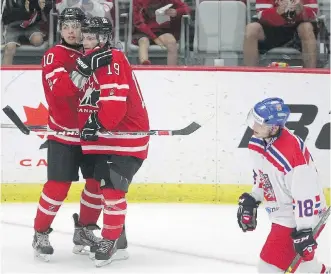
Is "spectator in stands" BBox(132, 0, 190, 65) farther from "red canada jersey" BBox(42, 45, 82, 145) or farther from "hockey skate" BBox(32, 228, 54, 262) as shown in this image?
"hockey skate" BBox(32, 228, 54, 262)

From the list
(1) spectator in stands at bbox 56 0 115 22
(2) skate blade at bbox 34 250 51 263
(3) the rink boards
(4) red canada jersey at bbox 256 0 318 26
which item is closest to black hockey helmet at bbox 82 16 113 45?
(2) skate blade at bbox 34 250 51 263

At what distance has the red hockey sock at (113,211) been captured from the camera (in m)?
4.20

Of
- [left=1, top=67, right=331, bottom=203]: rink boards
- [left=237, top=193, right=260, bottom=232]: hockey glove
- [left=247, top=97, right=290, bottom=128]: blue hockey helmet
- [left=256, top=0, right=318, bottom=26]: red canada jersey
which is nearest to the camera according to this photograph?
[left=247, top=97, right=290, bottom=128]: blue hockey helmet

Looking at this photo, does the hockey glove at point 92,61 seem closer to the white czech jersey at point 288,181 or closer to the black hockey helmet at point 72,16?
the black hockey helmet at point 72,16

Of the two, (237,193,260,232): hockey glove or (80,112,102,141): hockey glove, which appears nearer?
(237,193,260,232): hockey glove

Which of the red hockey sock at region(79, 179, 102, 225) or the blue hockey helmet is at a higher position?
the blue hockey helmet

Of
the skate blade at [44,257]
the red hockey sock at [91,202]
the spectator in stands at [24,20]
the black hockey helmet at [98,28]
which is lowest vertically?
the skate blade at [44,257]

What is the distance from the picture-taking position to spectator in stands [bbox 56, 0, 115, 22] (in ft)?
19.9

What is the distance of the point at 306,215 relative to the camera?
324cm

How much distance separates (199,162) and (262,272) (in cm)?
243

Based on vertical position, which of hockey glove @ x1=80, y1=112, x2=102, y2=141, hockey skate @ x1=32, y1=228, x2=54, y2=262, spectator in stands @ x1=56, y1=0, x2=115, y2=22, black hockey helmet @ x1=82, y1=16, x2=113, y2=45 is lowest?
hockey skate @ x1=32, y1=228, x2=54, y2=262

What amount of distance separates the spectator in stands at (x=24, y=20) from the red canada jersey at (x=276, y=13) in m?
1.43

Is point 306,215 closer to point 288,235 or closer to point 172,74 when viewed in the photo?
point 288,235

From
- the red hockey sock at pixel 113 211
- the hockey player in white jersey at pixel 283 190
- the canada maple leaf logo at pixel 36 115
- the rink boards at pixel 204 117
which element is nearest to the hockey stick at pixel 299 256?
the hockey player in white jersey at pixel 283 190
